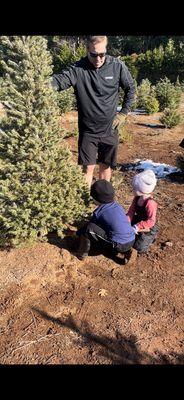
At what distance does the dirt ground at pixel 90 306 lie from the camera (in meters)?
3.55

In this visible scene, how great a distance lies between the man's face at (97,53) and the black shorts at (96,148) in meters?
0.98

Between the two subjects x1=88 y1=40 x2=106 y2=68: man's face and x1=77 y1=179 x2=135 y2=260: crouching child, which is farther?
x1=88 y1=40 x2=106 y2=68: man's face

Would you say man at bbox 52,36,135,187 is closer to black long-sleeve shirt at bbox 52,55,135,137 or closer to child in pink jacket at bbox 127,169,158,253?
black long-sleeve shirt at bbox 52,55,135,137

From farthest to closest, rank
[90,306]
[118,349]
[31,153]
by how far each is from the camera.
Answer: [31,153] < [90,306] < [118,349]

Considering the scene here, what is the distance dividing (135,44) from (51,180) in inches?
1845

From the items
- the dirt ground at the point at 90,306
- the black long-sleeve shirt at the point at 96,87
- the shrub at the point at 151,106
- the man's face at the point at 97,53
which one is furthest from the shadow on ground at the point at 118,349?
the shrub at the point at 151,106

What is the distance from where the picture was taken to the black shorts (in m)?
5.37

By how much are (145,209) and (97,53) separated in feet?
6.69

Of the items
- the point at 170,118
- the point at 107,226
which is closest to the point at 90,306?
the point at 107,226

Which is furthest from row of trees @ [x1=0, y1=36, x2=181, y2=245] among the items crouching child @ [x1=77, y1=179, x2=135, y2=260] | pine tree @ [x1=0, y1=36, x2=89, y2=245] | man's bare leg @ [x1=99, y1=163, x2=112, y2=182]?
man's bare leg @ [x1=99, y1=163, x2=112, y2=182]

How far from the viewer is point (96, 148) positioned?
5.47m

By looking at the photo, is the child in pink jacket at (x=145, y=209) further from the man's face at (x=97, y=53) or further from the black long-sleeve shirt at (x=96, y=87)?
the man's face at (x=97, y=53)

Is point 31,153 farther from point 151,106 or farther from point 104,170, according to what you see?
point 151,106

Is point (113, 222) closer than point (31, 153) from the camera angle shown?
No
